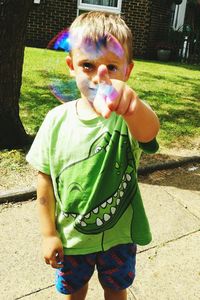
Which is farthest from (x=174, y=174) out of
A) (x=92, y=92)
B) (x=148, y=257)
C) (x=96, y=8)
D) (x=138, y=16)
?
(x=96, y=8)

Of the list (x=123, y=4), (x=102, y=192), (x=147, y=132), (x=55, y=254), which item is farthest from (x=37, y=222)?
(x=123, y=4)

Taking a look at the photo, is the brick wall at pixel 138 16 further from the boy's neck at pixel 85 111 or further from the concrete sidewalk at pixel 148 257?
the boy's neck at pixel 85 111

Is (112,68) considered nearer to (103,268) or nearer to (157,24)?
(103,268)

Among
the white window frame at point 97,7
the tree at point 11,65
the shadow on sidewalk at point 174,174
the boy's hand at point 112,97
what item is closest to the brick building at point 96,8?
the white window frame at point 97,7

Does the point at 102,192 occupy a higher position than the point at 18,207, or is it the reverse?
the point at 102,192

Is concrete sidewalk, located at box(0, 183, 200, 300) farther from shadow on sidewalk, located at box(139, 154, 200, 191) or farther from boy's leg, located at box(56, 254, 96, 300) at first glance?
boy's leg, located at box(56, 254, 96, 300)

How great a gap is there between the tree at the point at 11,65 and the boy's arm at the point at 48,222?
8.35 ft

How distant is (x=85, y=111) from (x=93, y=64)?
0.97 feet

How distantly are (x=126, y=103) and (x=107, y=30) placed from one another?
48 cm

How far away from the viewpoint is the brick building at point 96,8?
13.1 meters

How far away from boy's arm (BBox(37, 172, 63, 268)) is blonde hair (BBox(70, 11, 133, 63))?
0.70 meters

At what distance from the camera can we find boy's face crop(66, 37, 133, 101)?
4.42 feet

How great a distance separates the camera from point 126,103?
113 centimetres

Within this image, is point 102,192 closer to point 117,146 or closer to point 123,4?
point 117,146
